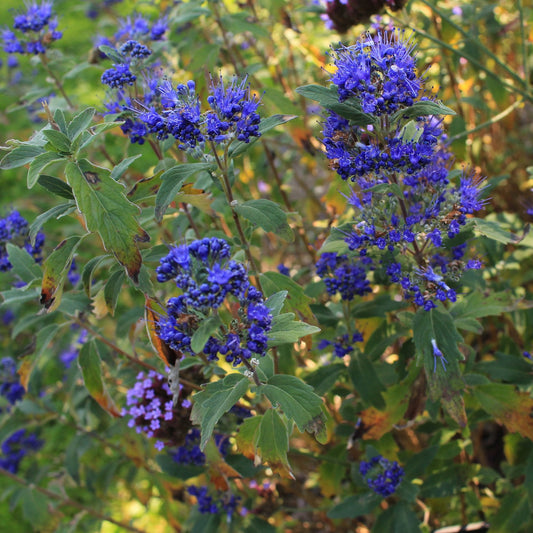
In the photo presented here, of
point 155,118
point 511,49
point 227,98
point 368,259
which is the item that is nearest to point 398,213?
point 368,259

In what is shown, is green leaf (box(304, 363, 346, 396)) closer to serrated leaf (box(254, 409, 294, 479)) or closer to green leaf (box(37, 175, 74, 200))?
serrated leaf (box(254, 409, 294, 479))

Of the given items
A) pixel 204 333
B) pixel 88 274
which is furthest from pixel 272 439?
pixel 88 274

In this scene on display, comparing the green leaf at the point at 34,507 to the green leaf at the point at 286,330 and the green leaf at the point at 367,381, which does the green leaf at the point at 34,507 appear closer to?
the green leaf at the point at 367,381

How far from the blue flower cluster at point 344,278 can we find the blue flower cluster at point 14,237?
108 centimetres

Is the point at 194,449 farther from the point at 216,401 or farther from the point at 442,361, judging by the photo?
the point at 442,361

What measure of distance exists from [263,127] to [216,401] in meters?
0.74

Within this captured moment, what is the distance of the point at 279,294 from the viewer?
1415 mm

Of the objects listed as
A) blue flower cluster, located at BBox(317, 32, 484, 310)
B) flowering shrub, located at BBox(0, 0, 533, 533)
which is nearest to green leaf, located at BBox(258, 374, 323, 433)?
flowering shrub, located at BBox(0, 0, 533, 533)

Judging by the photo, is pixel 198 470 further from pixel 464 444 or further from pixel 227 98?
pixel 227 98

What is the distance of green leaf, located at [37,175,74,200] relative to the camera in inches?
61.9

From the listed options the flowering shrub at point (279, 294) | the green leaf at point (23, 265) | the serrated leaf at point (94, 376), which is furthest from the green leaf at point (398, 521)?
the green leaf at point (23, 265)

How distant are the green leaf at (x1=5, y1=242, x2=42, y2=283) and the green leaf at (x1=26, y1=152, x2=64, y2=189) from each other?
546 mm

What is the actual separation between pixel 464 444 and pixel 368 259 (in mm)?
868

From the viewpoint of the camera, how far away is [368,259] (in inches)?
72.6
